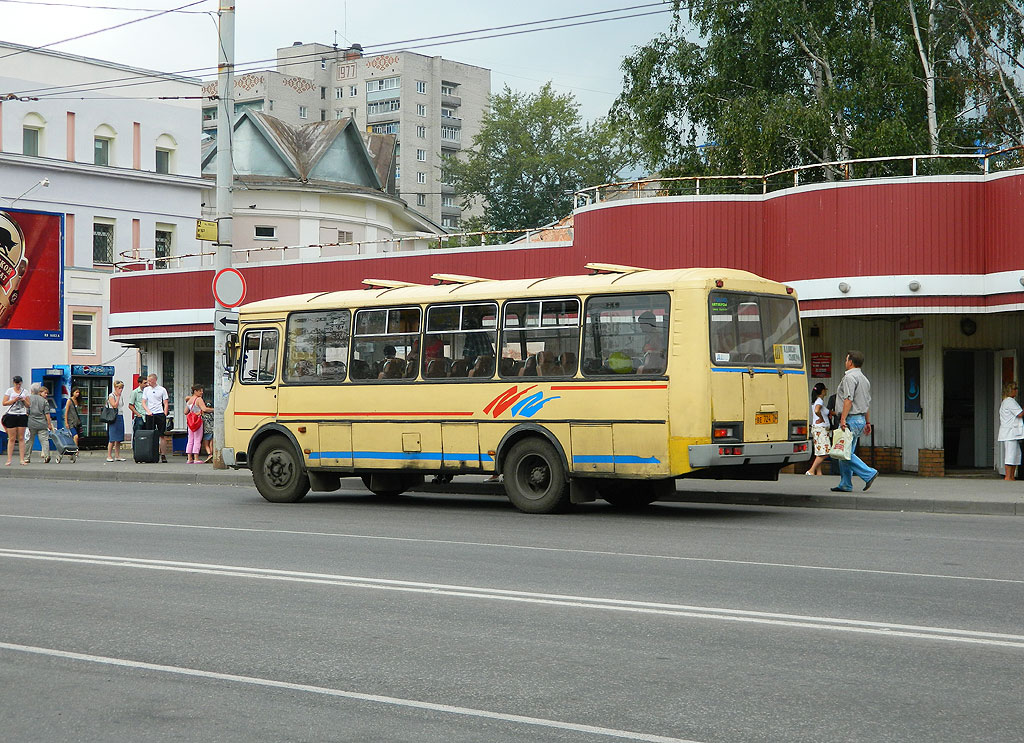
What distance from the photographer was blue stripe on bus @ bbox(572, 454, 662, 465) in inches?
592

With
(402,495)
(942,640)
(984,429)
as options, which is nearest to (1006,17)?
(984,429)

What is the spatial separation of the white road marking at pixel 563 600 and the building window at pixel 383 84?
10187 cm

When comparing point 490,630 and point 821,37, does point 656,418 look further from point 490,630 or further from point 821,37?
point 821,37

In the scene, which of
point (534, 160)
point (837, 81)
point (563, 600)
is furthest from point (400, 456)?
point (534, 160)

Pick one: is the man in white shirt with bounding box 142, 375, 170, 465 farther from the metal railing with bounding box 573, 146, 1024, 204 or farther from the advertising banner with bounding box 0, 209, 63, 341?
the metal railing with bounding box 573, 146, 1024, 204

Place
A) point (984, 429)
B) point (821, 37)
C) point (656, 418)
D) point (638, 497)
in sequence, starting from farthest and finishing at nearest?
point (821, 37) → point (984, 429) → point (638, 497) → point (656, 418)

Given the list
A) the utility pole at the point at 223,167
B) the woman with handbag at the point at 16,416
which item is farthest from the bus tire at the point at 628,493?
the woman with handbag at the point at 16,416

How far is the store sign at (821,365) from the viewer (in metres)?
23.2

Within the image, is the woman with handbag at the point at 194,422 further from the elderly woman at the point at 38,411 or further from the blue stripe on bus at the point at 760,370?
the blue stripe on bus at the point at 760,370

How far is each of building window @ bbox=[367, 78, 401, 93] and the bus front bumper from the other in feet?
322

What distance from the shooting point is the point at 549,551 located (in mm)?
11906

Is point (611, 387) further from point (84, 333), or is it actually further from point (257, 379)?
point (84, 333)

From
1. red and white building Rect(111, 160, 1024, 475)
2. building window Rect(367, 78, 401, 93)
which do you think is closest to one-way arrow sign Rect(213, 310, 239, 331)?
red and white building Rect(111, 160, 1024, 475)

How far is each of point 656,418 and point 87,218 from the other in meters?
37.6
